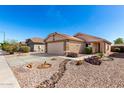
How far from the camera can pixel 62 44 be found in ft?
51.9

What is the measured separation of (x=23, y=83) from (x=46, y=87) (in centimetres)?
99

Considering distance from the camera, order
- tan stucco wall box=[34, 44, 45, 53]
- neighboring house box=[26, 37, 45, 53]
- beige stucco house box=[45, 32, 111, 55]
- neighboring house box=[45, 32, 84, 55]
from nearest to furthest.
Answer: neighboring house box=[45, 32, 84, 55] → beige stucco house box=[45, 32, 111, 55] → neighboring house box=[26, 37, 45, 53] → tan stucco wall box=[34, 44, 45, 53]

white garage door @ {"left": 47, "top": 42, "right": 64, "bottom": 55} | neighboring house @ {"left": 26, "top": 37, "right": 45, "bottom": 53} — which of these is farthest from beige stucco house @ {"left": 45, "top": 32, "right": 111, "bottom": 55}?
neighboring house @ {"left": 26, "top": 37, "right": 45, "bottom": 53}

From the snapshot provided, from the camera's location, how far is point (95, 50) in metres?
19.4

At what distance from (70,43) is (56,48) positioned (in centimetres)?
235

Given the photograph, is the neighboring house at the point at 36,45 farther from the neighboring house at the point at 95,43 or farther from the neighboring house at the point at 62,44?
the neighboring house at the point at 95,43

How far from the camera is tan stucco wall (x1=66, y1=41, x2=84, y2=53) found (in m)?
15.5

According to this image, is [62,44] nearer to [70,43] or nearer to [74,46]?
[70,43]

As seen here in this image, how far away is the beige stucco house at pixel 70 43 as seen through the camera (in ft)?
51.1

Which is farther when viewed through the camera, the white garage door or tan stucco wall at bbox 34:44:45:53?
tan stucco wall at bbox 34:44:45:53

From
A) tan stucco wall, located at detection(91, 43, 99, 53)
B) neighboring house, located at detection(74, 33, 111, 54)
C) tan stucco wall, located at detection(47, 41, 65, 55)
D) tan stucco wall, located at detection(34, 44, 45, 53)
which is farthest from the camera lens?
tan stucco wall, located at detection(34, 44, 45, 53)

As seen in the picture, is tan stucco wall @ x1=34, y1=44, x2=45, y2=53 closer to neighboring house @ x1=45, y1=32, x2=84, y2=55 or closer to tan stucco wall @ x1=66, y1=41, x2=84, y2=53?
neighboring house @ x1=45, y1=32, x2=84, y2=55
